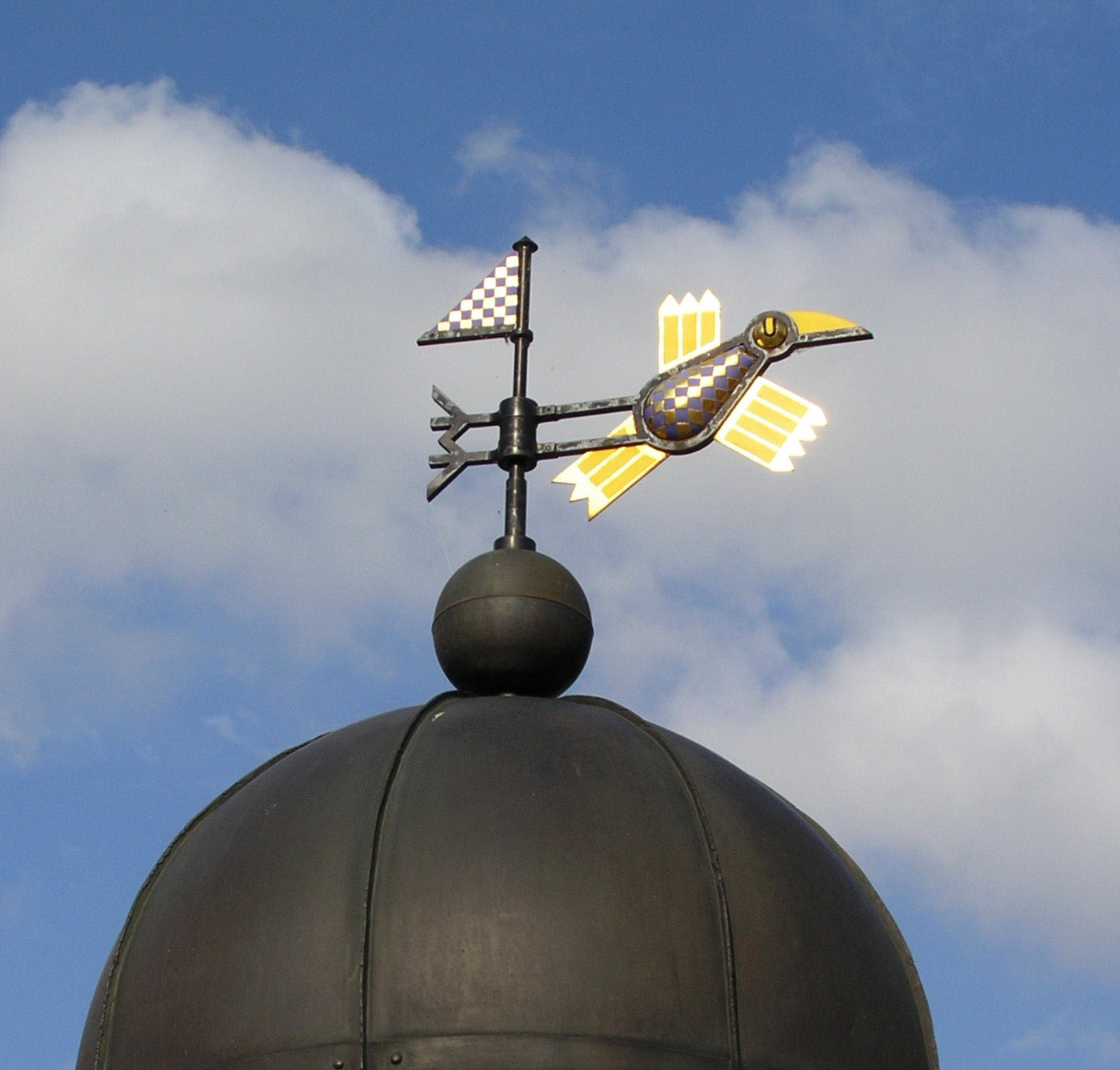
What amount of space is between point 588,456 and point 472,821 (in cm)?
262

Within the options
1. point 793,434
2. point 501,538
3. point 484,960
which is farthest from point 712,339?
point 484,960

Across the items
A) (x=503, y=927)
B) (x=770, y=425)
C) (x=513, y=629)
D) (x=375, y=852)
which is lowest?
(x=503, y=927)

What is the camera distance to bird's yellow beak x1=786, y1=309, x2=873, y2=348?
1014cm

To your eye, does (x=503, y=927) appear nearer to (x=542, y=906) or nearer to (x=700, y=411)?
(x=542, y=906)

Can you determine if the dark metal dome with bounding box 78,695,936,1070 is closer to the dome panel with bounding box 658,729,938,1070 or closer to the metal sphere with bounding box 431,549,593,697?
the dome panel with bounding box 658,729,938,1070

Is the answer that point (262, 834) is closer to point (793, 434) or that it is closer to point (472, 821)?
point (472, 821)

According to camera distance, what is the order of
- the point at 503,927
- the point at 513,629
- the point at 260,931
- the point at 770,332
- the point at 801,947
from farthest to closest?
1. the point at 770,332
2. the point at 513,629
3. the point at 801,947
4. the point at 260,931
5. the point at 503,927

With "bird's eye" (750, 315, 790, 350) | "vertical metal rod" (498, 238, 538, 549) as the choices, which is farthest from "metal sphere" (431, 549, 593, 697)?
"bird's eye" (750, 315, 790, 350)

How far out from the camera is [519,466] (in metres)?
10.4

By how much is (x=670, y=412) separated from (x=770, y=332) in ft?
2.03

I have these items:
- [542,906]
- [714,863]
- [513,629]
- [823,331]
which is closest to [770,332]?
[823,331]

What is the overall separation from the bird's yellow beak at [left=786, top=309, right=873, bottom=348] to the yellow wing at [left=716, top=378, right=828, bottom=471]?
0.27 meters

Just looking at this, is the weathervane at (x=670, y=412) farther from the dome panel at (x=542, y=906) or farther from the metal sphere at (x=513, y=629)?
the dome panel at (x=542, y=906)

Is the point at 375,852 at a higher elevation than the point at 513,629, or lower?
lower
